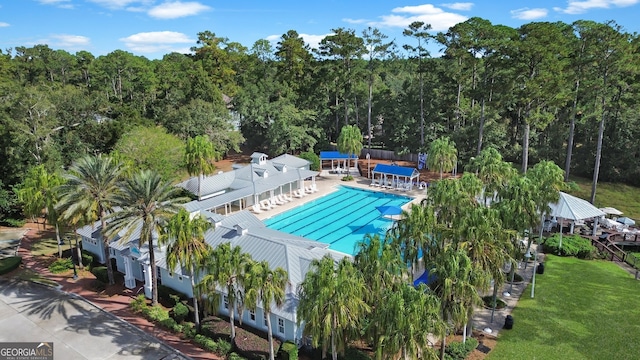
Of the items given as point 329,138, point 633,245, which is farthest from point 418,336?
point 329,138

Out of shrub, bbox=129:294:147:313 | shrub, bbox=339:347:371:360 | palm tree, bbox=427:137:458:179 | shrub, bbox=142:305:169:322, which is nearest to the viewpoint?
shrub, bbox=339:347:371:360

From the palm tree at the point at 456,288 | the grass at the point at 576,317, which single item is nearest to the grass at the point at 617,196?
the grass at the point at 576,317

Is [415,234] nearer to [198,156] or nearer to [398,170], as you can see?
[198,156]

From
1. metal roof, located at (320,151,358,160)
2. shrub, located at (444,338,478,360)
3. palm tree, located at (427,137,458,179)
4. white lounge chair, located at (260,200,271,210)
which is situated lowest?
shrub, located at (444,338,478,360)

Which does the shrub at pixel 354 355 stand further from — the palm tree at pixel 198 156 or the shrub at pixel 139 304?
the palm tree at pixel 198 156

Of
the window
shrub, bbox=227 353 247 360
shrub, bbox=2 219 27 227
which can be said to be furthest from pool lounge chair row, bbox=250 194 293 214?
shrub, bbox=227 353 247 360

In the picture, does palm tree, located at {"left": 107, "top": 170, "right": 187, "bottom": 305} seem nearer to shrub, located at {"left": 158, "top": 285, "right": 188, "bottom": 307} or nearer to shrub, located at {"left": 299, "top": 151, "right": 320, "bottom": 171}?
shrub, located at {"left": 158, "top": 285, "right": 188, "bottom": 307}

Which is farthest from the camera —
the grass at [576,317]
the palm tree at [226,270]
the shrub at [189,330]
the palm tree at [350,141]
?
the palm tree at [350,141]

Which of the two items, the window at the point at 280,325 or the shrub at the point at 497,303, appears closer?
the window at the point at 280,325
